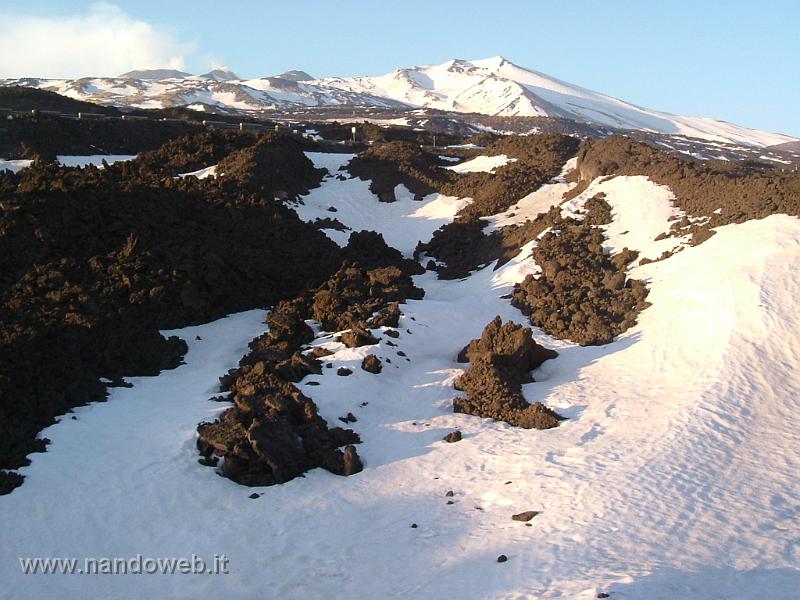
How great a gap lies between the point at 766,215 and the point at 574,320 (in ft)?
17.1

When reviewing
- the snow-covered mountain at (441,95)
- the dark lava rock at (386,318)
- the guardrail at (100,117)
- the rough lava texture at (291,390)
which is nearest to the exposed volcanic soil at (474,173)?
the guardrail at (100,117)

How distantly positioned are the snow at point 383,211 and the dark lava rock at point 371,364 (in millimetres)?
9412

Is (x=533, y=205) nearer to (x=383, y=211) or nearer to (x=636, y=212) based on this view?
(x=636, y=212)

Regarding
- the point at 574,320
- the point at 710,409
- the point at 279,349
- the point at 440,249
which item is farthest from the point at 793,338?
the point at 440,249

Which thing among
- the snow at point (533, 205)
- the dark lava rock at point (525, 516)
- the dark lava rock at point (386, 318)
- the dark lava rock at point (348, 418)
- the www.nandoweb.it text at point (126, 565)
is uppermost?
the snow at point (533, 205)

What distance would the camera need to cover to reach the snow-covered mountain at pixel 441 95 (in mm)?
100750

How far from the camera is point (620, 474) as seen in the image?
8125 mm

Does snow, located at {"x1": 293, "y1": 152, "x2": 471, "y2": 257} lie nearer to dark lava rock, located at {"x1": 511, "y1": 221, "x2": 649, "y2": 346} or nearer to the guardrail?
dark lava rock, located at {"x1": 511, "y1": 221, "x2": 649, "y2": 346}

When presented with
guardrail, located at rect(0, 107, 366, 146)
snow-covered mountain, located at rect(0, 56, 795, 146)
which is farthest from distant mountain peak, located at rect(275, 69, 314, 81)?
guardrail, located at rect(0, 107, 366, 146)

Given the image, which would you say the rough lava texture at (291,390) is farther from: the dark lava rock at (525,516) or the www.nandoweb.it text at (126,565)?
the dark lava rock at (525,516)

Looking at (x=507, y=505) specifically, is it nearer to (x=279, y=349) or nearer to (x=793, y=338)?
(x=279, y=349)

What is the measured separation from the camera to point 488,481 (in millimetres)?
8164

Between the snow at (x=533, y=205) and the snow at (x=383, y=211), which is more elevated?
the snow at (x=533, y=205)

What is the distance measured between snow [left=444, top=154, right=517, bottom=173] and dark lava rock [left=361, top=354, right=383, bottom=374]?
671 inches
